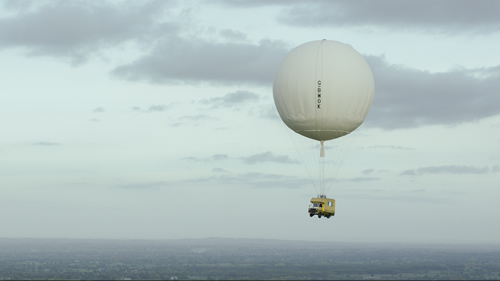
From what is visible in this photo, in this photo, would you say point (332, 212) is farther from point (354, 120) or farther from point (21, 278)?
point (21, 278)

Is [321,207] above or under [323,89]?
under

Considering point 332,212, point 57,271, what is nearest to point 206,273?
point 57,271

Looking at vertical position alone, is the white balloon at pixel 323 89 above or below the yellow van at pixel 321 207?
above

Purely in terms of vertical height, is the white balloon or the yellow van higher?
the white balloon
